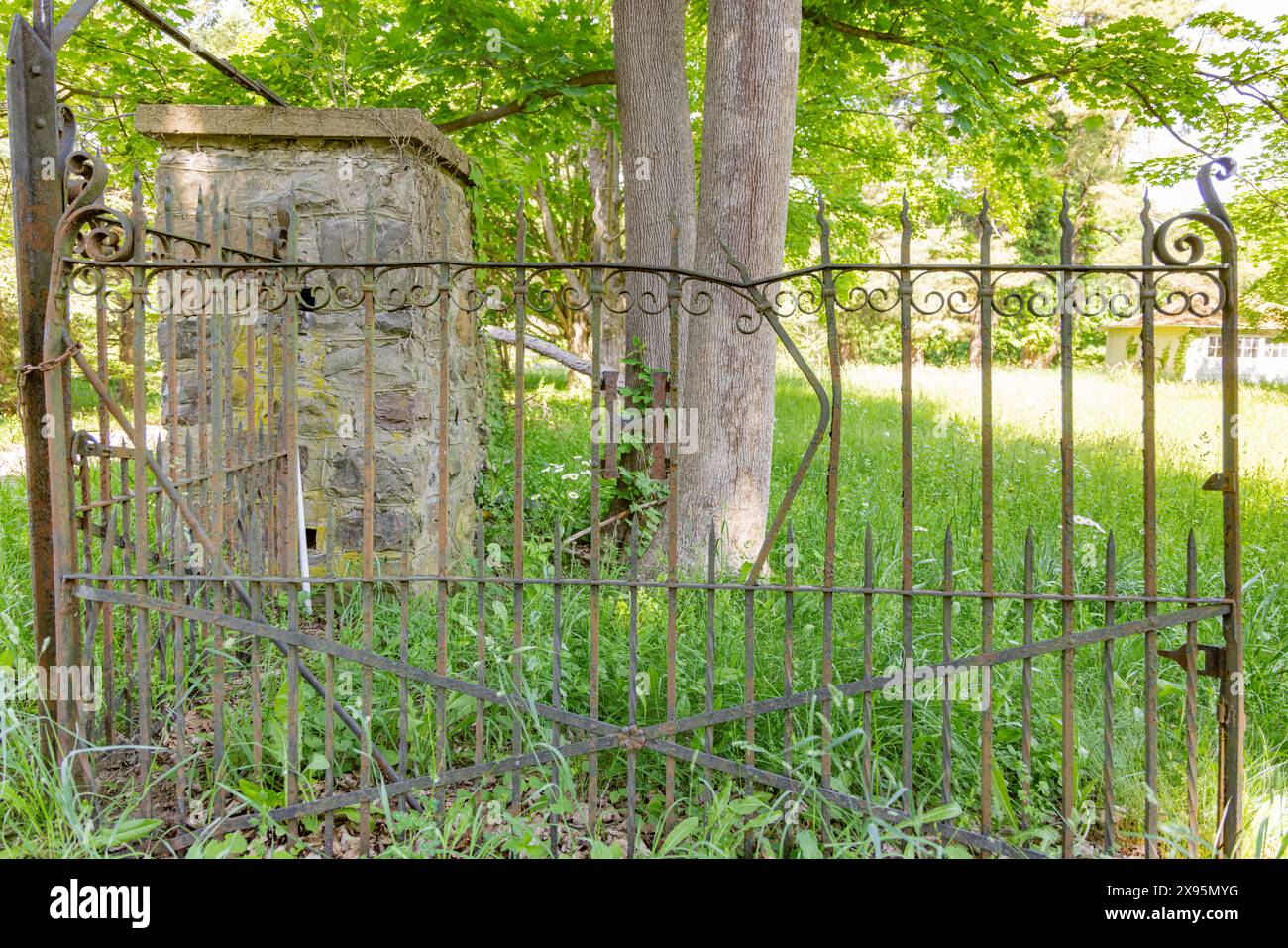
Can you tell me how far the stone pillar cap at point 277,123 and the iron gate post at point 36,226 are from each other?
4.62ft

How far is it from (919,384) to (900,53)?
271 inches

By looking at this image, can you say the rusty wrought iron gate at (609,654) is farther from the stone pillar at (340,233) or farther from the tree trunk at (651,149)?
the tree trunk at (651,149)

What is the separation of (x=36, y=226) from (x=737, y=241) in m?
2.78

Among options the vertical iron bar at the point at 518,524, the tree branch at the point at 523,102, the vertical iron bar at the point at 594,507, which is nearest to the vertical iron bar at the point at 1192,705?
the vertical iron bar at the point at 594,507

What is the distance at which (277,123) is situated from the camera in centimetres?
419

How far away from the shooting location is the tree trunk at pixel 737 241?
13.5 ft

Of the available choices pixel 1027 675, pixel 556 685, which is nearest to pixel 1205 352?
pixel 1027 675

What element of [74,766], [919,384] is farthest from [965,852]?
[919,384]

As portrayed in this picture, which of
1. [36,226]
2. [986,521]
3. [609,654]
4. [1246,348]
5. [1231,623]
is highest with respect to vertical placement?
[1246,348]

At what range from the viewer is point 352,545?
4422 mm

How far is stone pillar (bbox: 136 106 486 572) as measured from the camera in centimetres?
420

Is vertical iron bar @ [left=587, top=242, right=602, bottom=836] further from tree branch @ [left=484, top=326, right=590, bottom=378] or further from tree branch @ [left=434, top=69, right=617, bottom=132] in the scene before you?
tree branch @ [left=434, top=69, right=617, bottom=132]

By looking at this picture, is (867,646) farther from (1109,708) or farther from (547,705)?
(547,705)

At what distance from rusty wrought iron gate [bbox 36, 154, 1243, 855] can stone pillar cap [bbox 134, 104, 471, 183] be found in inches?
29.1
